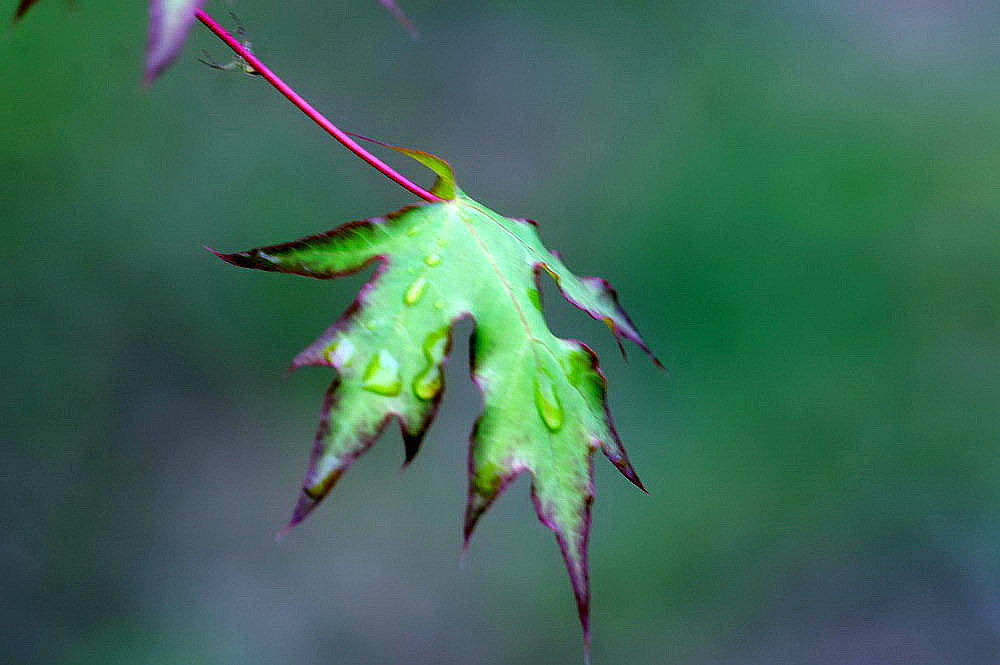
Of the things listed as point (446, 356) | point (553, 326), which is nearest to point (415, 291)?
point (446, 356)

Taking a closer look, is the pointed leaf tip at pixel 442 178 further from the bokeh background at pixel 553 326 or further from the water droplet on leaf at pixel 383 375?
the bokeh background at pixel 553 326

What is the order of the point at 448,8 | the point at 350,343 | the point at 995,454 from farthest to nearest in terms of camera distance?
the point at 448,8 < the point at 995,454 < the point at 350,343

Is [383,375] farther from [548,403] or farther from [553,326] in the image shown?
[553,326]

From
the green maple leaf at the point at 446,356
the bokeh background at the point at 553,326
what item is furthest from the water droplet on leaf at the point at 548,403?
the bokeh background at the point at 553,326

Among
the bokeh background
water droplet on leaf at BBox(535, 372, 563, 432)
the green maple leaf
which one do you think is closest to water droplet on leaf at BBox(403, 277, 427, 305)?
the green maple leaf

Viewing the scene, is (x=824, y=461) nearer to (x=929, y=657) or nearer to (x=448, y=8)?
(x=929, y=657)

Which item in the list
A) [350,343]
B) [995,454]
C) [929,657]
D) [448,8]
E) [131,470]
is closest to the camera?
[350,343]

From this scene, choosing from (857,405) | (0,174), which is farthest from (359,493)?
(857,405)

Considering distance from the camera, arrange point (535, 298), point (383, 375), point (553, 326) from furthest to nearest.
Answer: point (553, 326) → point (535, 298) → point (383, 375)
